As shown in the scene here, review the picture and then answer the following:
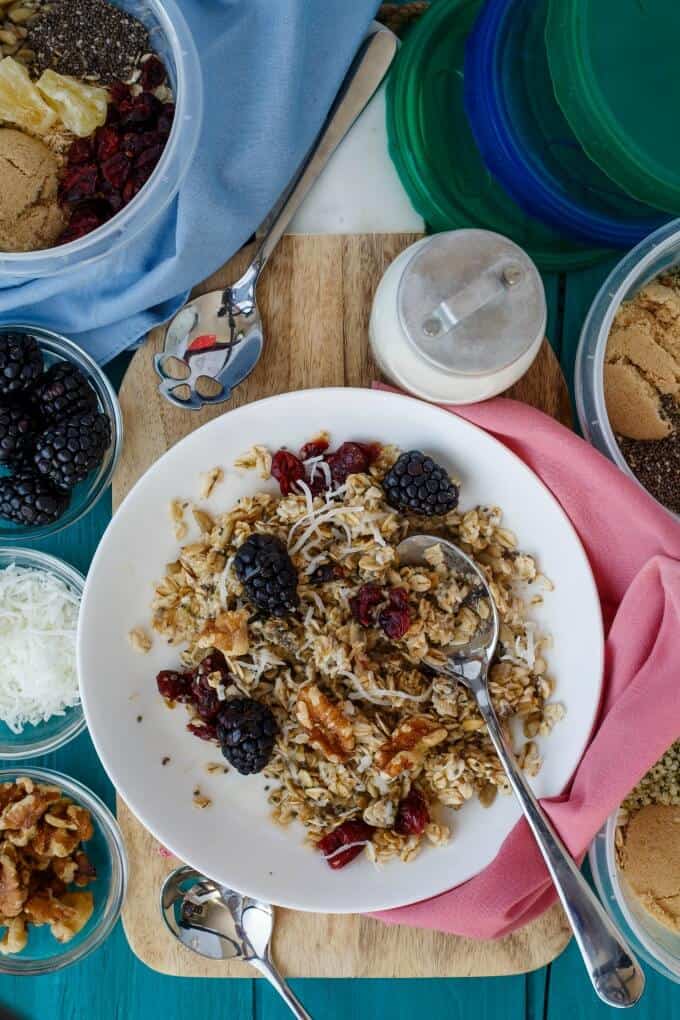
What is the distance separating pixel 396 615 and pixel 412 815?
27 centimetres

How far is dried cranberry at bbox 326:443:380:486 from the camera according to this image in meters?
1.25

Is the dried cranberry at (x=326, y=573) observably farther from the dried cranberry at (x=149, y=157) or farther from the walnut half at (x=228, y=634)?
the dried cranberry at (x=149, y=157)

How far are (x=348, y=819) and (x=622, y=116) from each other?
961 millimetres

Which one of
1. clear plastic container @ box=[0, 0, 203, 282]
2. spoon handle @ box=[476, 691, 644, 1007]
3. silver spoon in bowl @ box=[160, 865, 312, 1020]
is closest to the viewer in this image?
spoon handle @ box=[476, 691, 644, 1007]

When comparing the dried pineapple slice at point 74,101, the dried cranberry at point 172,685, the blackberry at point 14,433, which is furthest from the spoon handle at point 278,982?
the dried pineapple slice at point 74,101

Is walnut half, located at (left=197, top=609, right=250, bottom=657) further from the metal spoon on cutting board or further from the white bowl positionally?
the metal spoon on cutting board

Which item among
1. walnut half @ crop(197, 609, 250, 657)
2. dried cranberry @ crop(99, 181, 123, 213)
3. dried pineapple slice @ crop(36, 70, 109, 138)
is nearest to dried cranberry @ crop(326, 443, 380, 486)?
walnut half @ crop(197, 609, 250, 657)

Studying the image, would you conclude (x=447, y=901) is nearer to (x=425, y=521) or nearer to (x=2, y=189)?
(x=425, y=521)

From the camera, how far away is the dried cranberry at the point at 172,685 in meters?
1.26

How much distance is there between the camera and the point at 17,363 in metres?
1.21

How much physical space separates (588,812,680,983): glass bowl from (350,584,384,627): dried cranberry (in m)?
0.44

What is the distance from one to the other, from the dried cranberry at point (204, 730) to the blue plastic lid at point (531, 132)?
0.83 metres

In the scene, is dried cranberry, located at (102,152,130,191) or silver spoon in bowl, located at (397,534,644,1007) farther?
dried cranberry, located at (102,152,130,191)

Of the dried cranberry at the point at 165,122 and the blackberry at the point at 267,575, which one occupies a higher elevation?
the dried cranberry at the point at 165,122
